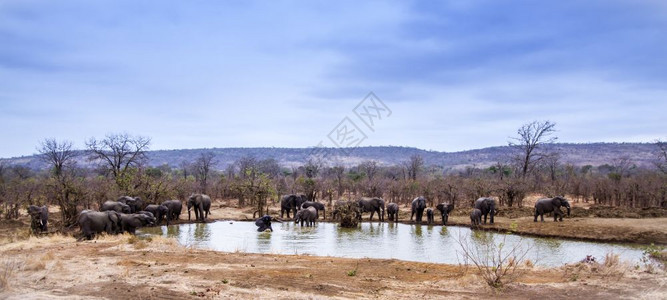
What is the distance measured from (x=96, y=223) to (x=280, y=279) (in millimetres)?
12867

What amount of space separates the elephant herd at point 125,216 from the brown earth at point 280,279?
5561mm

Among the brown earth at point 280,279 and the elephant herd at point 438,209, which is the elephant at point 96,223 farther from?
the elephant herd at point 438,209

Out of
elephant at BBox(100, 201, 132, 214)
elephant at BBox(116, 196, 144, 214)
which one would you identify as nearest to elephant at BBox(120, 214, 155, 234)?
elephant at BBox(100, 201, 132, 214)

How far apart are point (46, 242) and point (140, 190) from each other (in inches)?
525

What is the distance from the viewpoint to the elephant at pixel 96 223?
21.3m

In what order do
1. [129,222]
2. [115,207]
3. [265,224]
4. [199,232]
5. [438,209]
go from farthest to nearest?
1. [438,209]
2. [265,224]
3. [199,232]
4. [115,207]
5. [129,222]

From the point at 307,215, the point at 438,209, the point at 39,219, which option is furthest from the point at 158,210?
the point at 438,209

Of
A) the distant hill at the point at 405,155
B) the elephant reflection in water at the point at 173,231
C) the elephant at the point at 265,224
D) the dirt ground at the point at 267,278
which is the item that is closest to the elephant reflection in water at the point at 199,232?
the elephant reflection in water at the point at 173,231

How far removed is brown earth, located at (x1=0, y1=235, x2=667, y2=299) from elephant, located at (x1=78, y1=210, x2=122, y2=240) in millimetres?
5356

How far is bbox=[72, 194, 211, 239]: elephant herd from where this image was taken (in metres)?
21.5

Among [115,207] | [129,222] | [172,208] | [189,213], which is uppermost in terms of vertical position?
[115,207]

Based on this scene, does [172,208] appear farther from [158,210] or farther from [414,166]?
[414,166]

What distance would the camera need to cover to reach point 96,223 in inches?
851

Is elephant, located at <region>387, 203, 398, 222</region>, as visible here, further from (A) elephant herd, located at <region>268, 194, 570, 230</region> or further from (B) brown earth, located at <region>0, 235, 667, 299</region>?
(B) brown earth, located at <region>0, 235, 667, 299</region>
